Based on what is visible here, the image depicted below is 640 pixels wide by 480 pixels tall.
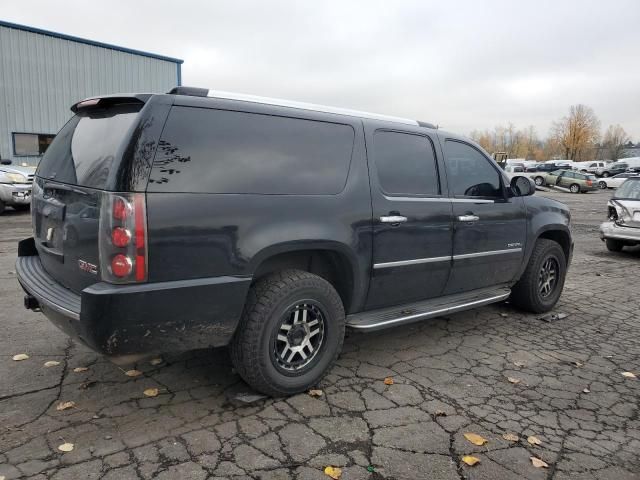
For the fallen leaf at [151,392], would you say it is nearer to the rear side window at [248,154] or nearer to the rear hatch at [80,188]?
the rear hatch at [80,188]

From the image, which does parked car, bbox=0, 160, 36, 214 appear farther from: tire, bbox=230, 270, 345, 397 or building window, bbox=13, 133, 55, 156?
tire, bbox=230, 270, 345, 397

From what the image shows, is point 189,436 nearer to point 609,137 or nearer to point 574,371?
point 574,371

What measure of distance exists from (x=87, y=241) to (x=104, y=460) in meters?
1.19

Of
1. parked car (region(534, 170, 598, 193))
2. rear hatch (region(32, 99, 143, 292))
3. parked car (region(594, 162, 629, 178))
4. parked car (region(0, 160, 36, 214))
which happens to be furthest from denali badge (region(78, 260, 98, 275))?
parked car (region(594, 162, 629, 178))

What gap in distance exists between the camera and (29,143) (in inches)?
810

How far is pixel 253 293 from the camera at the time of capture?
318 centimetres

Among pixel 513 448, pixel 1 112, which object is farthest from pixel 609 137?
pixel 513 448

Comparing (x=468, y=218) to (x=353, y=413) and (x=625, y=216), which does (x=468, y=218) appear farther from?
(x=625, y=216)

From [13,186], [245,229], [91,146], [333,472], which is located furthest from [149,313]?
[13,186]

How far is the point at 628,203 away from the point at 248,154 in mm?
8877

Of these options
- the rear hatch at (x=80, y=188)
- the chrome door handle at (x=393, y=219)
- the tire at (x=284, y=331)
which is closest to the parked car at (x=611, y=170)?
the chrome door handle at (x=393, y=219)

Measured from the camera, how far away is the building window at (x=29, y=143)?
20.2m

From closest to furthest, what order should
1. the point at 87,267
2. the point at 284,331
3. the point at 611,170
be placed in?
the point at 87,267
the point at 284,331
the point at 611,170

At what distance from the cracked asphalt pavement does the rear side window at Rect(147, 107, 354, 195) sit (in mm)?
1430
